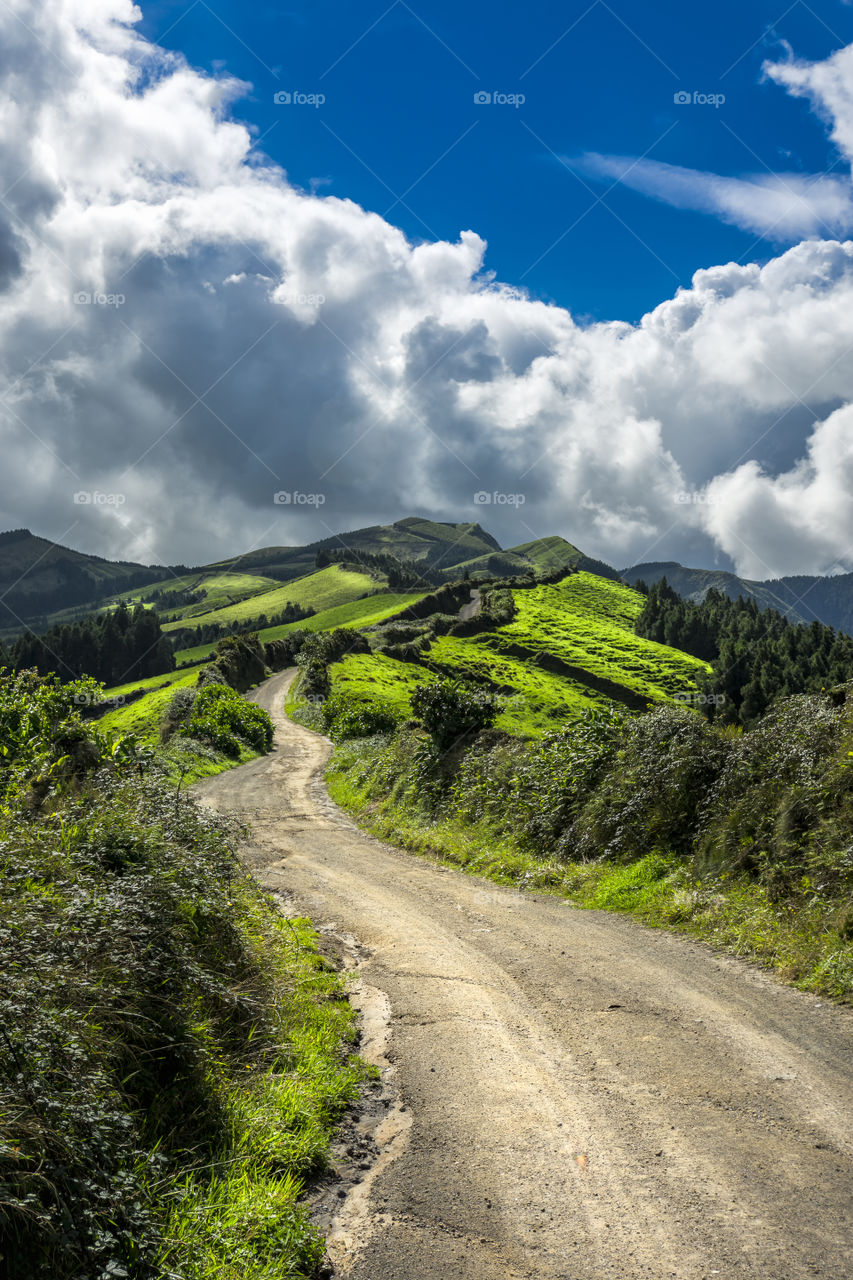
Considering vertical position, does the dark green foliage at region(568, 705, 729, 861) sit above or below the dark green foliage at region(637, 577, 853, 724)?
below

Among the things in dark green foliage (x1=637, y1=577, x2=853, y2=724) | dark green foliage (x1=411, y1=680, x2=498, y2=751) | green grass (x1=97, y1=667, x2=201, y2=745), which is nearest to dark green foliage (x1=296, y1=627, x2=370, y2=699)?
green grass (x1=97, y1=667, x2=201, y2=745)

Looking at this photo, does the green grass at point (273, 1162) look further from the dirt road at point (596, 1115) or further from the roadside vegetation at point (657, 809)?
the roadside vegetation at point (657, 809)

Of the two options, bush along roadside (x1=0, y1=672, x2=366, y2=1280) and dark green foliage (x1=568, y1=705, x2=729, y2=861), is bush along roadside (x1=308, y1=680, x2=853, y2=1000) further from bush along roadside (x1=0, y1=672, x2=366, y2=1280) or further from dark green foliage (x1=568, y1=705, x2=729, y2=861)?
bush along roadside (x1=0, y1=672, x2=366, y2=1280)

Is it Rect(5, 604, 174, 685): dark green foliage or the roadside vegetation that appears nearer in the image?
the roadside vegetation

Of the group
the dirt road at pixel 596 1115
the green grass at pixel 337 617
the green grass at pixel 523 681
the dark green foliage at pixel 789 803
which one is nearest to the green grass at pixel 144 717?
the green grass at pixel 523 681

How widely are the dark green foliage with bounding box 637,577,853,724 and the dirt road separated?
2105 inches

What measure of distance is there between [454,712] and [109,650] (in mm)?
132054

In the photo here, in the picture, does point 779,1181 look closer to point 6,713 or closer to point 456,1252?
point 456,1252

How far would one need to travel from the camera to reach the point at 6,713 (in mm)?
12008

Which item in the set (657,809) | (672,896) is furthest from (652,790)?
(672,896)

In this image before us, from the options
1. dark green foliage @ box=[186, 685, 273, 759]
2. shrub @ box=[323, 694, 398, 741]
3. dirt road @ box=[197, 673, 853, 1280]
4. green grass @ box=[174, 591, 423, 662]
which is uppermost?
green grass @ box=[174, 591, 423, 662]

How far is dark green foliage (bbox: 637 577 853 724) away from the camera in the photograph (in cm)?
9069

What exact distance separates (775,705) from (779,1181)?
9464mm

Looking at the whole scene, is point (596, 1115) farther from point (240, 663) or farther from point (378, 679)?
point (240, 663)
